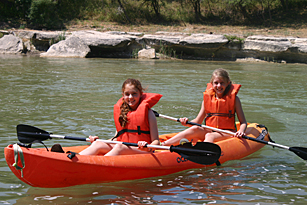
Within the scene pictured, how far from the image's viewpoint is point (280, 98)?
7727mm

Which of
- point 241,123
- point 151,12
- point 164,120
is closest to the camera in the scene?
point 241,123

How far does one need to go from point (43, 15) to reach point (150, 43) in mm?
Answer: 6644

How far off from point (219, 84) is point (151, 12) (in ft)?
60.7

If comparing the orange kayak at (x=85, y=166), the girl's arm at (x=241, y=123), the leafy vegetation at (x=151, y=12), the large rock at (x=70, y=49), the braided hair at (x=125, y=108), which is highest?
the leafy vegetation at (x=151, y=12)

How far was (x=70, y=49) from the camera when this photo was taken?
636 inches

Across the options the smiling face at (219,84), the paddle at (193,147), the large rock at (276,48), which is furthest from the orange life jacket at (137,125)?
the large rock at (276,48)

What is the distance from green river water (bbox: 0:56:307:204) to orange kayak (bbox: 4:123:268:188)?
7 cm

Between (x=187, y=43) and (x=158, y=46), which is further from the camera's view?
(x=158, y=46)

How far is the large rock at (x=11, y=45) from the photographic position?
17.2m

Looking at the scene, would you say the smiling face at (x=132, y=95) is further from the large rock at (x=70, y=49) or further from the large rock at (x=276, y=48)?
the large rock at (x=70, y=49)

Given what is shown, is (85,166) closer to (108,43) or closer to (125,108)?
(125,108)

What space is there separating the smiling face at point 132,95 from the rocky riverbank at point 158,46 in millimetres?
12591


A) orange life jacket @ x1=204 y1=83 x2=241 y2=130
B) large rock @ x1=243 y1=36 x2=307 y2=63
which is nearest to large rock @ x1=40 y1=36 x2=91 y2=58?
large rock @ x1=243 y1=36 x2=307 y2=63

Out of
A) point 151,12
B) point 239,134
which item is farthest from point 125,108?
point 151,12
